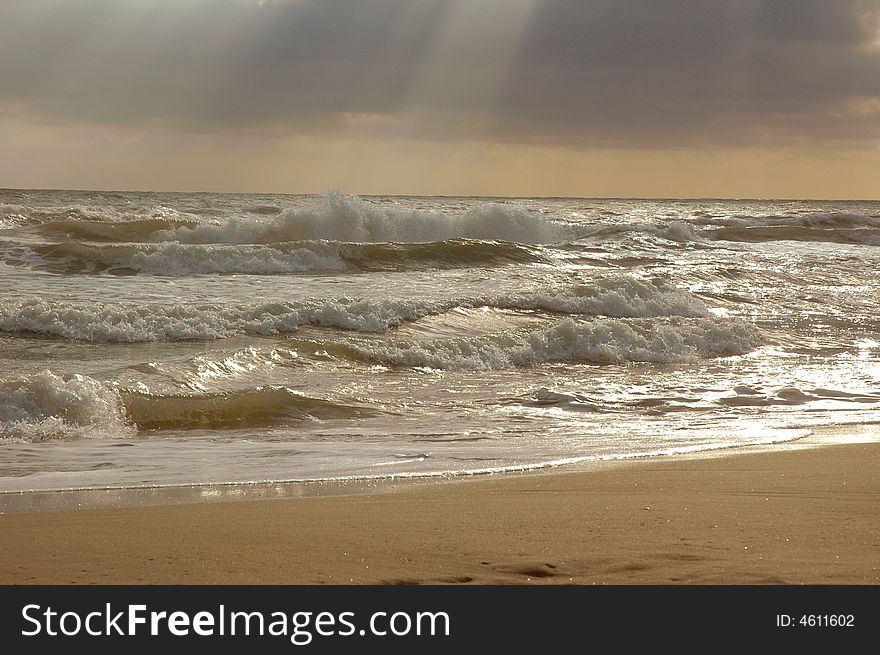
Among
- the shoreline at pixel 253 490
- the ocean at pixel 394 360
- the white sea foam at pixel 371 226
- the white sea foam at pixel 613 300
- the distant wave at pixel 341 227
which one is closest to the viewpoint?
the shoreline at pixel 253 490

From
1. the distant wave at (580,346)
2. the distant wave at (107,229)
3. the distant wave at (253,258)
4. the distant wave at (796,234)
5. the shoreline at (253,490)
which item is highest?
the distant wave at (796,234)

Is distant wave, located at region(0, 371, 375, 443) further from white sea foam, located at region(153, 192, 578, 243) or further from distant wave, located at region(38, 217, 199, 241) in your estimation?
distant wave, located at region(38, 217, 199, 241)

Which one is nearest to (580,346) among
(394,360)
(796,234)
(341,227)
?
(394,360)

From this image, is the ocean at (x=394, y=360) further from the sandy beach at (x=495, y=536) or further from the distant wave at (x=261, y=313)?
the sandy beach at (x=495, y=536)

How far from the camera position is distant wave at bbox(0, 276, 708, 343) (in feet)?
40.4

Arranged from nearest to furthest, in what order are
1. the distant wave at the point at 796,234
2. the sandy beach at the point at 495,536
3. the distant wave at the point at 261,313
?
1. the sandy beach at the point at 495,536
2. the distant wave at the point at 261,313
3. the distant wave at the point at 796,234

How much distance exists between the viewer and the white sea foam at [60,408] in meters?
7.54

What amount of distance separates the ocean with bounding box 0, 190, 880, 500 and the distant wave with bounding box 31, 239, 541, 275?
0.07 meters

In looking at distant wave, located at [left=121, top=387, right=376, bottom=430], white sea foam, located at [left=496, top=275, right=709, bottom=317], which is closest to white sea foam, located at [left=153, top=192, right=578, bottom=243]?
white sea foam, located at [left=496, top=275, right=709, bottom=317]

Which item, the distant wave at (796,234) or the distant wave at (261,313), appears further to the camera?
the distant wave at (796,234)

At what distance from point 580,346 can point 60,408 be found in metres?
6.85

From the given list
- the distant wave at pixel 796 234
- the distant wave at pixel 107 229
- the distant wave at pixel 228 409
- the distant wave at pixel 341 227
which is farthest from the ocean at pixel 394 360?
the distant wave at pixel 796 234

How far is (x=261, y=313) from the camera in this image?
Answer: 1333 cm

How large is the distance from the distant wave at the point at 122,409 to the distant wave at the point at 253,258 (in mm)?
11659
